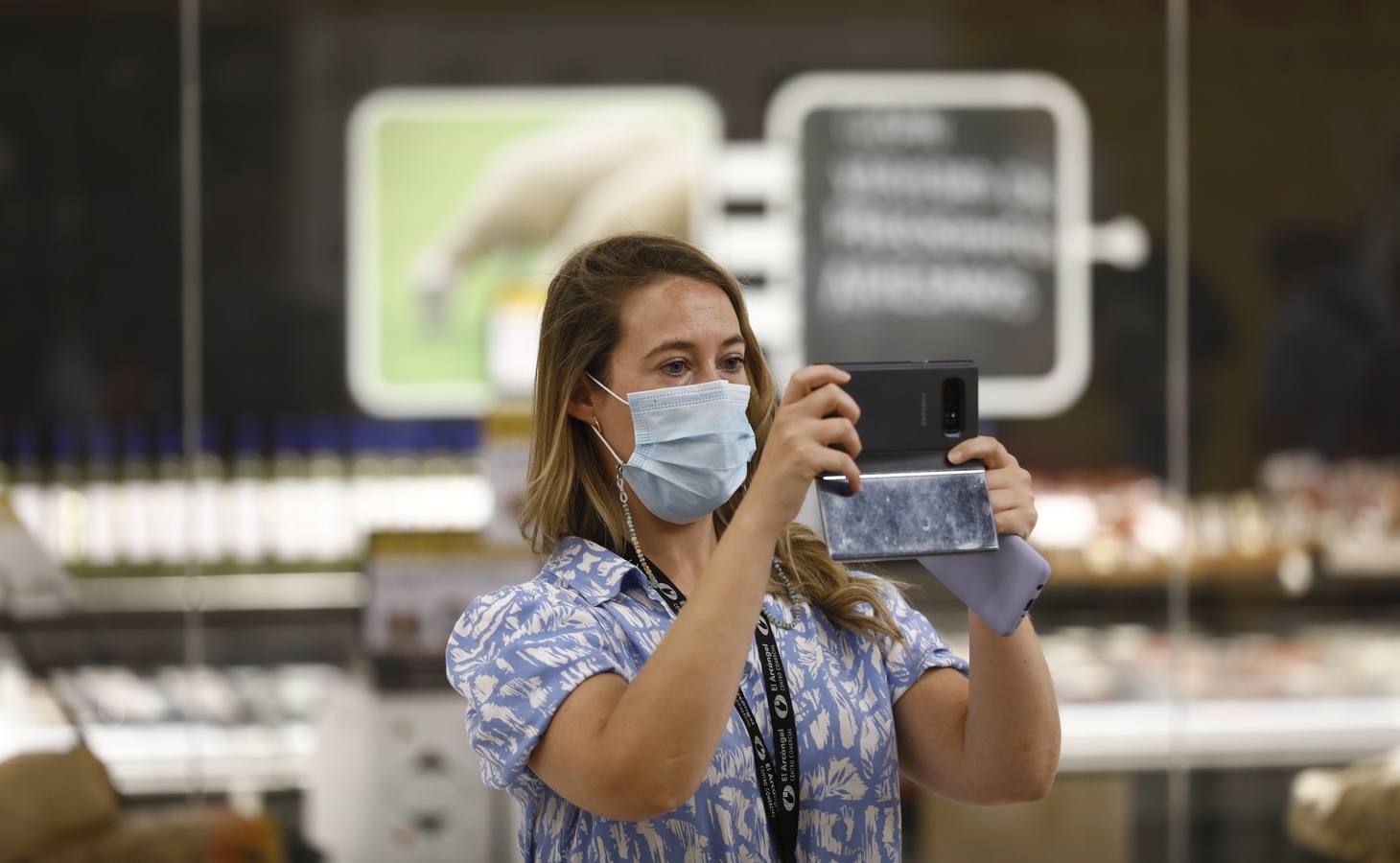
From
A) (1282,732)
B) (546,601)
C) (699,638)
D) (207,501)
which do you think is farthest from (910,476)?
(1282,732)

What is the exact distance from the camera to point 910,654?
5.18ft

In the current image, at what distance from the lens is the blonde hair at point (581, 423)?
1528 mm

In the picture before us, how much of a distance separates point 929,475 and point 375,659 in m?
2.81

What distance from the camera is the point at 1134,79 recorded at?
4.32 metres

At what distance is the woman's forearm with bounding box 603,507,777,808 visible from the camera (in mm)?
1270

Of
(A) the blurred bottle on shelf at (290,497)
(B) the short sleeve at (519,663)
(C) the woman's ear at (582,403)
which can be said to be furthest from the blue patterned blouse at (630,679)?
(A) the blurred bottle on shelf at (290,497)

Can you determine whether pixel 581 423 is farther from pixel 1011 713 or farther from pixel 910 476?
pixel 1011 713

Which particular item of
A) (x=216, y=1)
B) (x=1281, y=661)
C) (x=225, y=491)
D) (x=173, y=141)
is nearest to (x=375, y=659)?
(x=225, y=491)

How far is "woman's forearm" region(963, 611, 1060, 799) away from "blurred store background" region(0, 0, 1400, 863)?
253 cm

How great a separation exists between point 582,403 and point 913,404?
370 mm

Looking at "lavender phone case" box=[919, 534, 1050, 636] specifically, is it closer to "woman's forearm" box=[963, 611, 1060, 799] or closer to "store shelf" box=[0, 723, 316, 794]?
"woman's forearm" box=[963, 611, 1060, 799]

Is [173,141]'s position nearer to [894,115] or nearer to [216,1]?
[216,1]

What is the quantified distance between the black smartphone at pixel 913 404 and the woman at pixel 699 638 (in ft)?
0.08

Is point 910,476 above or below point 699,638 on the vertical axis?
above
